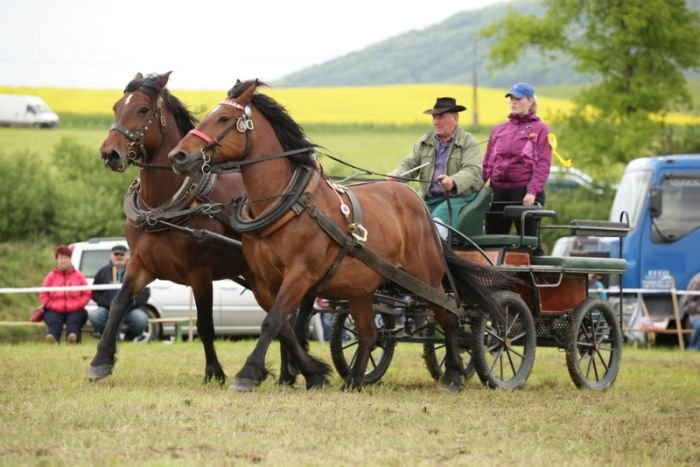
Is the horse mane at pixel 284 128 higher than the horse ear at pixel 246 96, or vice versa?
the horse ear at pixel 246 96

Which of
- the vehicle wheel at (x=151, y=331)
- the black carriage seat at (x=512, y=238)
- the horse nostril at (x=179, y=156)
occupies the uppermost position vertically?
the horse nostril at (x=179, y=156)

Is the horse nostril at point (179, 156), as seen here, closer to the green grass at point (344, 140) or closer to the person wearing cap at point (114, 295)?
the person wearing cap at point (114, 295)

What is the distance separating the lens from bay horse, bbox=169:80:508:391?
9094mm

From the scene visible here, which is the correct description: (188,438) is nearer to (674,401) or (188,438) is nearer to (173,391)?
(173,391)

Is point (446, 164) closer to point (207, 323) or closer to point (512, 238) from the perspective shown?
point (512, 238)

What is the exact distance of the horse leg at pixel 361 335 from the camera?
10031 millimetres

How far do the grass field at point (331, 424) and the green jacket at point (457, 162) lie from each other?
1725 mm

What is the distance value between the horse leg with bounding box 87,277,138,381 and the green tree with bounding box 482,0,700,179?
25.7 meters

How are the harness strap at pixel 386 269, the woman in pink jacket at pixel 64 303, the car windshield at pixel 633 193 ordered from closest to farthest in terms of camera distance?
1. the harness strap at pixel 386 269
2. the woman in pink jacket at pixel 64 303
3. the car windshield at pixel 633 193

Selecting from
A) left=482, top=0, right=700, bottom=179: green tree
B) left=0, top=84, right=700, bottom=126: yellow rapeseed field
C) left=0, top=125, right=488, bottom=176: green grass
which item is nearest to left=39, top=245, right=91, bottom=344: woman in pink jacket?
left=0, top=125, right=488, bottom=176: green grass

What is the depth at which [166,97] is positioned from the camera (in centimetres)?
1018

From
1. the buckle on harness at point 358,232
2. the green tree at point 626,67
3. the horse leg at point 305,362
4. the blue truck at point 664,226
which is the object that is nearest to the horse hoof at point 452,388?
the horse leg at point 305,362

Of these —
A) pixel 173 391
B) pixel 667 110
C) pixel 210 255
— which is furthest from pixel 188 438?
pixel 667 110

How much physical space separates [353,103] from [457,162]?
48300 mm
